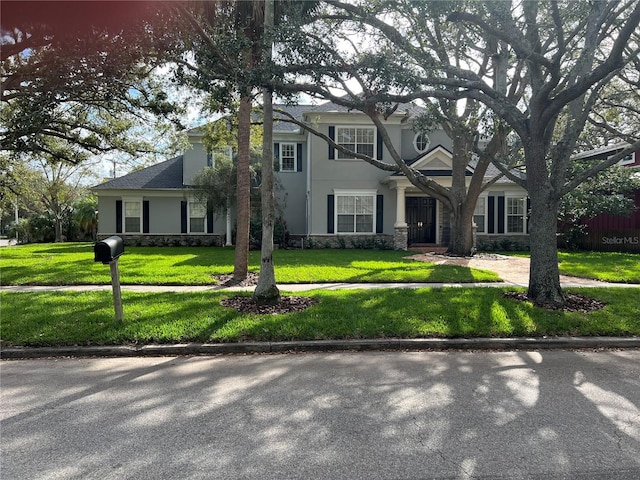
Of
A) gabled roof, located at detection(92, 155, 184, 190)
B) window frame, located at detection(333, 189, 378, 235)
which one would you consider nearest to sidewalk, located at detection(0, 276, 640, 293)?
window frame, located at detection(333, 189, 378, 235)

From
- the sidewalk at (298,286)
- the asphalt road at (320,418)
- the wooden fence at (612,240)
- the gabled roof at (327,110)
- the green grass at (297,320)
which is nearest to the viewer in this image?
the asphalt road at (320,418)

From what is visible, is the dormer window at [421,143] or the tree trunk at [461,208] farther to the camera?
the dormer window at [421,143]

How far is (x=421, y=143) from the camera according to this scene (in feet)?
69.9

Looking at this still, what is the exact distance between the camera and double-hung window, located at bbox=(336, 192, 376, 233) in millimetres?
20156

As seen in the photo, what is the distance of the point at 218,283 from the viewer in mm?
10109

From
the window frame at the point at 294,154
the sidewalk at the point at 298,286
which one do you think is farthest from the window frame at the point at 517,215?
the sidewalk at the point at 298,286

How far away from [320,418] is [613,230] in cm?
2044

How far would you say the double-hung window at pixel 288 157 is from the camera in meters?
21.9

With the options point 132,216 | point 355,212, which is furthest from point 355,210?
point 132,216

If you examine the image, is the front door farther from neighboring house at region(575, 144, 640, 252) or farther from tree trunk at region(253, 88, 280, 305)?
tree trunk at region(253, 88, 280, 305)

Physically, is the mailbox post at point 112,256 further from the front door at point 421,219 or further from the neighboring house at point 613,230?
the neighboring house at point 613,230

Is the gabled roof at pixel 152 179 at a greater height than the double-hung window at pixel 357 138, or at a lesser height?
lesser

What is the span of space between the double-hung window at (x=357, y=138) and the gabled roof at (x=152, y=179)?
9097mm

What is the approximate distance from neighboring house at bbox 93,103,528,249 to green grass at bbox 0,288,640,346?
1198 cm
